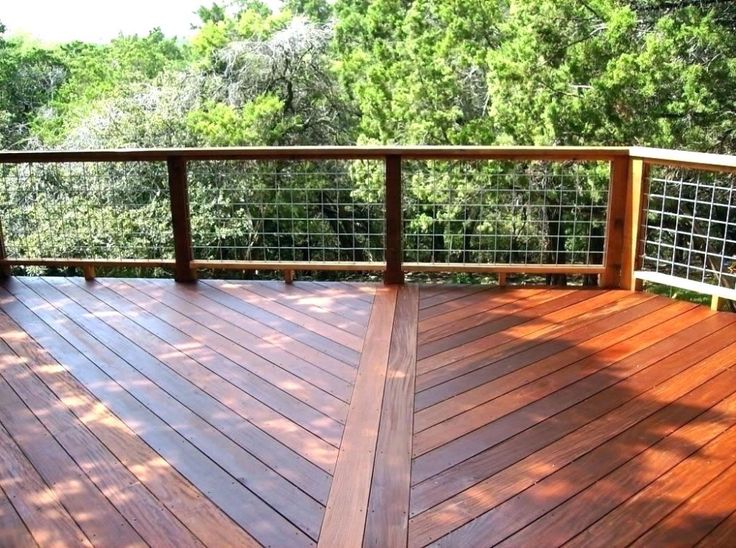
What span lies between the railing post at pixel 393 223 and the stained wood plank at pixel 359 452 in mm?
752

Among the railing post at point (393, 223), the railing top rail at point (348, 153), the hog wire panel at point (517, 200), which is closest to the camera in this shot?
the railing top rail at point (348, 153)

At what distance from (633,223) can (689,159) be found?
51 cm

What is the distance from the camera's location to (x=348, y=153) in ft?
13.3

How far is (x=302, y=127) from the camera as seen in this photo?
11734 millimetres

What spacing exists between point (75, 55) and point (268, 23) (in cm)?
512

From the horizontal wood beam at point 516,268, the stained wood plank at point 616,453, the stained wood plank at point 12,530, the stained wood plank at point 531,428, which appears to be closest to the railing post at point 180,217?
the horizontal wood beam at point 516,268

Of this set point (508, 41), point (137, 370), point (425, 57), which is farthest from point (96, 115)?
point (137, 370)

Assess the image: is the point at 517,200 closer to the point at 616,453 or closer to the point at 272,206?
the point at 272,206

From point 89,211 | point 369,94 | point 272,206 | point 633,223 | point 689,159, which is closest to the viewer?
point 689,159

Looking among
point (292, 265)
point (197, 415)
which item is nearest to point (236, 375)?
point (197, 415)

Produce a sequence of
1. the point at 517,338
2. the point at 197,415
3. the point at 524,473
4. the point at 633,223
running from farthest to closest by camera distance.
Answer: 1. the point at 633,223
2. the point at 517,338
3. the point at 197,415
4. the point at 524,473

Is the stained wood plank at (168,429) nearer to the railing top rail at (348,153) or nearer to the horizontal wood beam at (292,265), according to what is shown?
the horizontal wood beam at (292,265)

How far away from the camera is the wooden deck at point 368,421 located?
202cm

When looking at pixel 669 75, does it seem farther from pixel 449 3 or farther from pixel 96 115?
pixel 96 115
